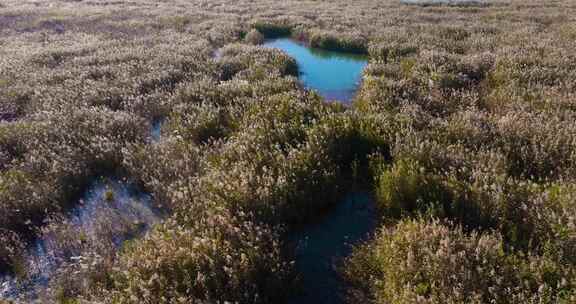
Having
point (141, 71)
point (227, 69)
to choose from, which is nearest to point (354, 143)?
point (227, 69)

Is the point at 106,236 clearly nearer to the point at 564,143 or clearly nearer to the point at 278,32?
the point at 564,143

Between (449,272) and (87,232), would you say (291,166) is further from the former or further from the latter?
(87,232)

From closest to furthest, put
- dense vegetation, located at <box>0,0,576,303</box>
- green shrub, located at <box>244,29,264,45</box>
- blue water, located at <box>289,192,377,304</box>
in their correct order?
dense vegetation, located at <box>0,0,576,303</box> < blue water, located at <box>289,192,377,304</box> < green shrub, located at <box>244,29,264,45</box>

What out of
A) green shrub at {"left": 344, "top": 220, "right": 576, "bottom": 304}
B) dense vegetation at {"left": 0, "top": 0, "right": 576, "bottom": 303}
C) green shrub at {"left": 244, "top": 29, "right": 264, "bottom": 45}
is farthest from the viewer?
green shrub at {"left": 244, "top": 29, "right": 264, "bottom": 45}

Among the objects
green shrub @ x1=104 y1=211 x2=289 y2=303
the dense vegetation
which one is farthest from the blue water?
green shrub @ x1=104 y1=211 x2=289 y2=303

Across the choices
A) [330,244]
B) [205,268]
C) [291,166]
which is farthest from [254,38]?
[205,268]

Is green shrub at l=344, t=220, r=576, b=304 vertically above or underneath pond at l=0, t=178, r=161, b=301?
above

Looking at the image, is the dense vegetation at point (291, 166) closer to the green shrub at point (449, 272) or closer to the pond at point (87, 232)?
the green shrub at point (449, 272)

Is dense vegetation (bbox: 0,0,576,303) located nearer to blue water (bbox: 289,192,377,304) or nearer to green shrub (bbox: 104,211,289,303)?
green shrub (bbox: 104,211,289,303)
